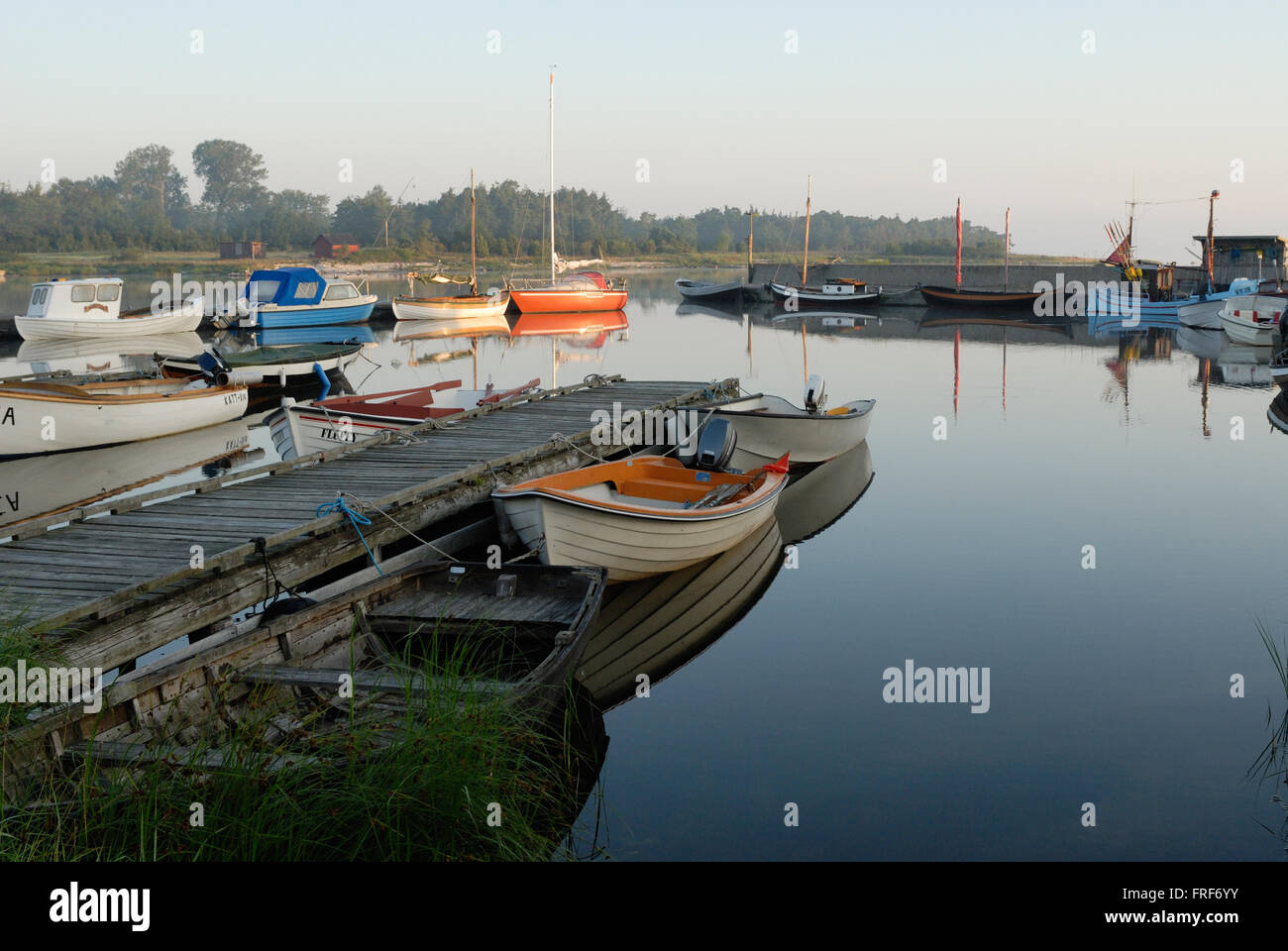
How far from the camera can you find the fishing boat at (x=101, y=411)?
17781 mm

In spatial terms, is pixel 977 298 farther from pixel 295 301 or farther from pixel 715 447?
pixel 715 447

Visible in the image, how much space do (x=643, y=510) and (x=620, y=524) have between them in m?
0.27

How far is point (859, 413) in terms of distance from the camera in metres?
18.6

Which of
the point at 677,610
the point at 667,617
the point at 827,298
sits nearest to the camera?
the point at 667,617

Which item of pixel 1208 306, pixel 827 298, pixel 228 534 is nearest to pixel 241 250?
pixel 827 298

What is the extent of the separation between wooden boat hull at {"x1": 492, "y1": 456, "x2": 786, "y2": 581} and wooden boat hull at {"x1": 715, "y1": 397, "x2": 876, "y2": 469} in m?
3.77

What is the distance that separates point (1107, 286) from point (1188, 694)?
2129 inches

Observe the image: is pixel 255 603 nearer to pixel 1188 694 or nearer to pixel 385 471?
pixel 385 471

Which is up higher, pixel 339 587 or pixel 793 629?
pixel 339 587

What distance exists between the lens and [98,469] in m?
18.3

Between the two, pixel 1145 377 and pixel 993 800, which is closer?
pixel 993 800

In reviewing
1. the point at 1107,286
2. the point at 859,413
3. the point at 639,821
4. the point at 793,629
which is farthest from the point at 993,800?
the point at 1107,286

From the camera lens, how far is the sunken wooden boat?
5.81 metres

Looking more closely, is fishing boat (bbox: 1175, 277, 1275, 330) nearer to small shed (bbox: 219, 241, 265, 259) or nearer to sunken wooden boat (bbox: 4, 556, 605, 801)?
sunken wooden boat (bbox: 4, 556, 605, 801)
